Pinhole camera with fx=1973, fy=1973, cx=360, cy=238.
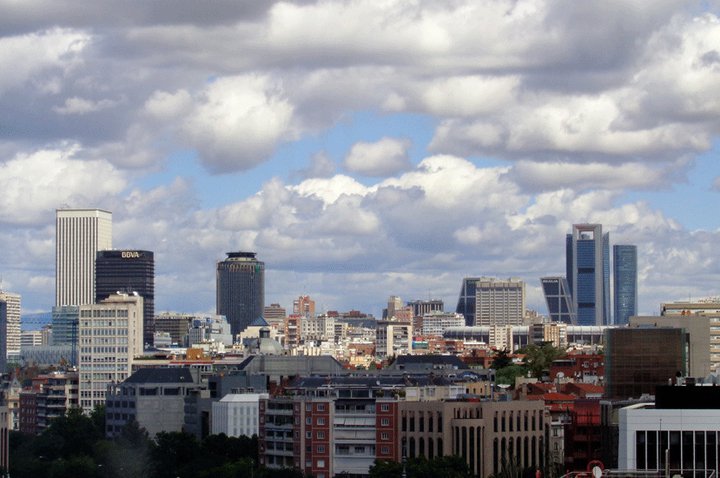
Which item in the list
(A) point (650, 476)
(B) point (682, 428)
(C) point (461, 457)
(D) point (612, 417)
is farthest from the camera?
(C) point (461, 457)

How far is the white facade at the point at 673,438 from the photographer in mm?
103688

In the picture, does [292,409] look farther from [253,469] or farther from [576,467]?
[576,467]

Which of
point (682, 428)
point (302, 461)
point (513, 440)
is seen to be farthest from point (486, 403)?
point (682, 428)

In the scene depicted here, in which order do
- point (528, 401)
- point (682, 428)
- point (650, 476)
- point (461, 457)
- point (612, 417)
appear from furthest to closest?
point (528, 401)
point (461, 457)
point (612, 417)
point (682, 428)
point (650, 476)

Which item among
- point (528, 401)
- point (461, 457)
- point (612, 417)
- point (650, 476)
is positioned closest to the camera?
point (650, 476)

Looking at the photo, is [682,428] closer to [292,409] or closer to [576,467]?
→ [576,467]

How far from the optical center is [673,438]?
104 metres

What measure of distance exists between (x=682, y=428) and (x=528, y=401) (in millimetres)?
84122

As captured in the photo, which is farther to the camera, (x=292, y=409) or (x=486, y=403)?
(x=292, y=409)

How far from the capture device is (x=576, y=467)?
584 ft

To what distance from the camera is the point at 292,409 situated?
19712 centimetres

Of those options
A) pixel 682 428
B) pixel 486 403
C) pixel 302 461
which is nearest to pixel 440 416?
pixel 486 403

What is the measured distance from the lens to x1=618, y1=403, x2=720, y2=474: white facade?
103688 mm

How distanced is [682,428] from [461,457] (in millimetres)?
72871
